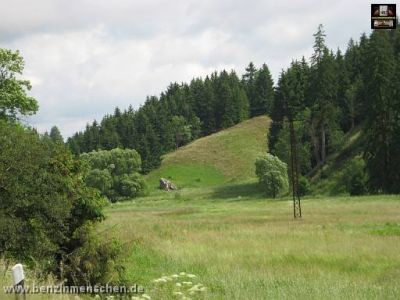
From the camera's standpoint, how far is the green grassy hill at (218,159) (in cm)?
11556

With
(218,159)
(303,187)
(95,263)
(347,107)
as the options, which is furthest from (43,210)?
(218,159)

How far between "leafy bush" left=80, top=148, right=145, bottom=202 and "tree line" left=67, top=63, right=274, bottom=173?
24797mm

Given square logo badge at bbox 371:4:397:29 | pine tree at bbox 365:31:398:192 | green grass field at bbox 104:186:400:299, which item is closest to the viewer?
green grass field at bbox 104:186:400:299

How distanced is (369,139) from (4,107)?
47895 mm

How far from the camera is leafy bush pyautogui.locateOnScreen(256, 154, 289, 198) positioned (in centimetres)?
8131

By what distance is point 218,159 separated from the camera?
124875mm

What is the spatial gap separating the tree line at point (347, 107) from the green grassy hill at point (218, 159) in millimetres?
15603

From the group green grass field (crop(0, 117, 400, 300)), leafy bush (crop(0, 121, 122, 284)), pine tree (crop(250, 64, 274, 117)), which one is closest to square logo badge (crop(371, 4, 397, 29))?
green grass field (crop(0, 117, 400, 300))

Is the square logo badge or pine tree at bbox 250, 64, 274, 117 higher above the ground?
pine tree at bbox 250, 64, 274, 117

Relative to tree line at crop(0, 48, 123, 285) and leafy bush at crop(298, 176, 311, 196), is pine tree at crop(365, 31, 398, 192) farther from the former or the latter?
tree line at crop(0, 48, 123, 285)

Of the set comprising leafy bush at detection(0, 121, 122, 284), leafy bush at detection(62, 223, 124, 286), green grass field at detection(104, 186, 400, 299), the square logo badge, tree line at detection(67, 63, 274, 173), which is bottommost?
green grass field at detection(104, 186, 400, 299)

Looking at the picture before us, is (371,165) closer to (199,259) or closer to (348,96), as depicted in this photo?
(348,96)

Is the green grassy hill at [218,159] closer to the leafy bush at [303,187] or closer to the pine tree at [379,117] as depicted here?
the leafy bush at [303,187]

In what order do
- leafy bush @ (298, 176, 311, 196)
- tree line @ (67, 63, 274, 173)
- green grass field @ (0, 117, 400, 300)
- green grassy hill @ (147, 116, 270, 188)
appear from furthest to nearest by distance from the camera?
tree line @ (67, 63, 274, 173), green grassy hill @ (147, 116, 270, 188), leafy bush @ (298, 176, 311, 196), green grass field @ (0, 117, 400, 300)
